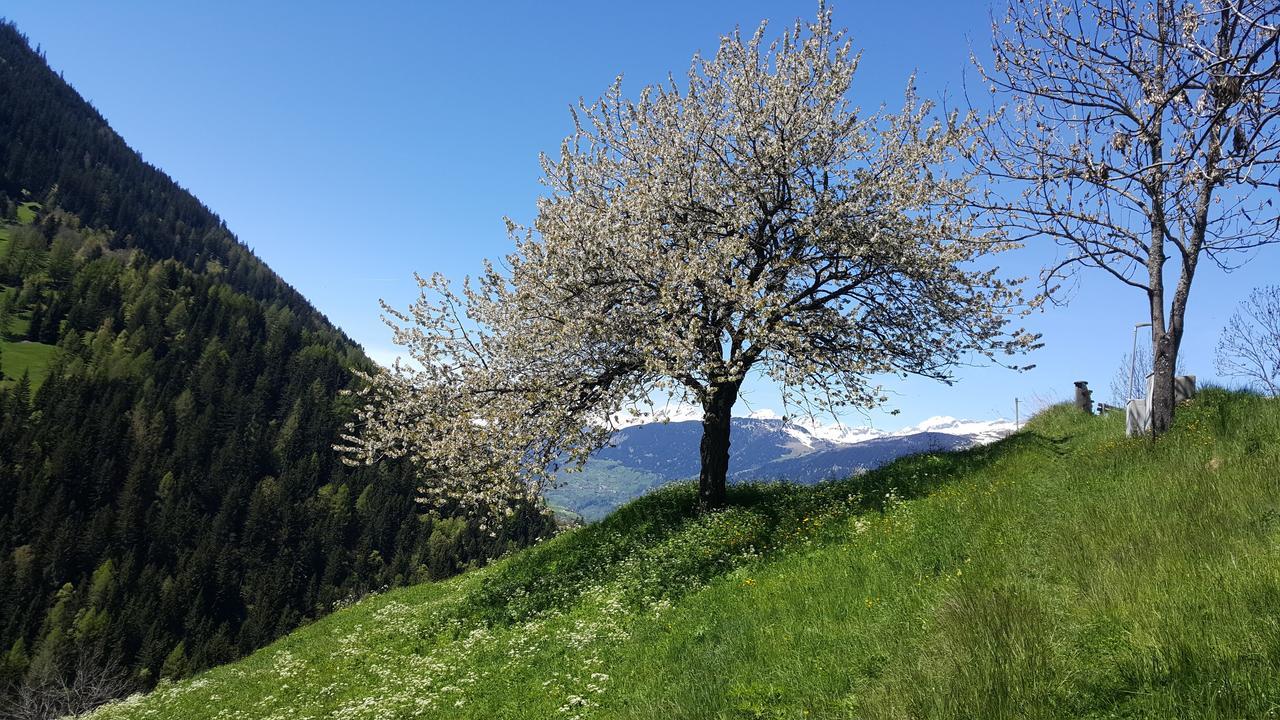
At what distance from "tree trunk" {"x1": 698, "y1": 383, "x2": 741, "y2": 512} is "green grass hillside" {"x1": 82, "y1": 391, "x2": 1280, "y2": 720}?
0.97m

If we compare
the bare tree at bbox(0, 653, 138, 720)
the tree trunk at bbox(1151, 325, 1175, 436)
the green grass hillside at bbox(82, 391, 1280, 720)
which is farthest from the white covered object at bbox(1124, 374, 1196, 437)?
the bare tree at bbox(0, 653, 138, 720)

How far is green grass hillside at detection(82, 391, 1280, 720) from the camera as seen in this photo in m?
5.89

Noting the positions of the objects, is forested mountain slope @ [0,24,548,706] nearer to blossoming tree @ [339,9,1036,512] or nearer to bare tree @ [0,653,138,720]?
bare tree @ [0,653,138,720]

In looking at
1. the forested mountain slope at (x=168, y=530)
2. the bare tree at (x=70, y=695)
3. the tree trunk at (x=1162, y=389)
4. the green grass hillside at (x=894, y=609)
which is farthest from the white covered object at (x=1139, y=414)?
the forested mountain slope at (x=168, y=530)

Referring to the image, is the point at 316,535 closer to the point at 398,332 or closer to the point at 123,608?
the point at 123,608

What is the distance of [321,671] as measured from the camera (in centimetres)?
1766

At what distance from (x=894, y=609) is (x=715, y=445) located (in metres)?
11.0

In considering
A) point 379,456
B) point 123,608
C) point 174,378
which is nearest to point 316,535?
point 123,608

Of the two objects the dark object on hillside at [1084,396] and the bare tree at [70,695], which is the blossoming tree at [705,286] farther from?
the bare tree at [70,695]

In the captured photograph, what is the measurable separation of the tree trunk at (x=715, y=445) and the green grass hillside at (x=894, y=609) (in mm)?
974

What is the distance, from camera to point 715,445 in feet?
65.9

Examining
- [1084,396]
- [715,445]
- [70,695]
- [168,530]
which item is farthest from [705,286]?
[168,530]

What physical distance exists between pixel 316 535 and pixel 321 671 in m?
176

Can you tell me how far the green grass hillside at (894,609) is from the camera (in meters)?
5.89
